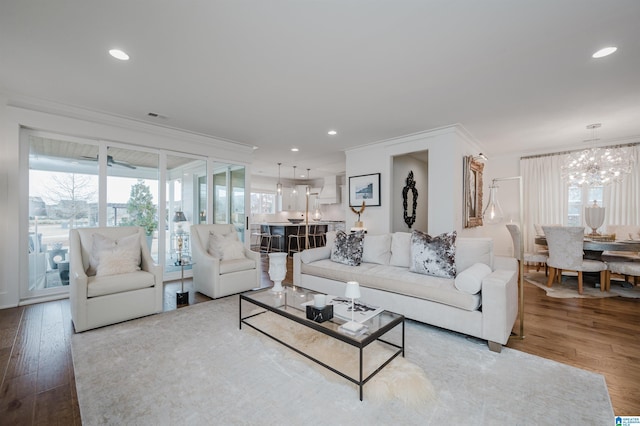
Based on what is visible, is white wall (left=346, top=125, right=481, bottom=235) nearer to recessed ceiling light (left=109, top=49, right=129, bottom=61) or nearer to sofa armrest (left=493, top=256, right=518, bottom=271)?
sofa armrest (left=493, top=256, right=518, bottom=271)

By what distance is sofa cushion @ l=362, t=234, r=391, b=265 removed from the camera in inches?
147

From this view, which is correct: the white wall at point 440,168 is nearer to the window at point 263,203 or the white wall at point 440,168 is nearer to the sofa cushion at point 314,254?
the sofa cushion at point 314,254

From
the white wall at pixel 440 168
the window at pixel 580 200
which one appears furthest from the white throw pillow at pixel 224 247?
the window at pixel 580 200

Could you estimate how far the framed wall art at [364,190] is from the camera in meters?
5.36

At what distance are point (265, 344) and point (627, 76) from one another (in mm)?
4491

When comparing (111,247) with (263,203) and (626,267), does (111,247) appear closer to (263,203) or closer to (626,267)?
(626,267)

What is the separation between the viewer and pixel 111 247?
320 cm

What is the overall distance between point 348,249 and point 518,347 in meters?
2.04

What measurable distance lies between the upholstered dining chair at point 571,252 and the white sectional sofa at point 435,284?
209 centimetres

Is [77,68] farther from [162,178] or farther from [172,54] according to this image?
[162,178]

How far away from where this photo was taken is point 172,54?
2422 mm

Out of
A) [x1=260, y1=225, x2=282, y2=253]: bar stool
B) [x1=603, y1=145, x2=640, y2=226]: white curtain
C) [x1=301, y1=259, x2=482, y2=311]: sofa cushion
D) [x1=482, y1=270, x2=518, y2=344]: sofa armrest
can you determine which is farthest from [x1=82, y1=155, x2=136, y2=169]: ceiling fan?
[x1=603, y1=145, x2=640, y2=226]: white curtain

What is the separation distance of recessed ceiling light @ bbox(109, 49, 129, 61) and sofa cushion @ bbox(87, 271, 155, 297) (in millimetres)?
2189

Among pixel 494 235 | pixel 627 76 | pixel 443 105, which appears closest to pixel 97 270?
pixel 443 105
